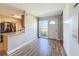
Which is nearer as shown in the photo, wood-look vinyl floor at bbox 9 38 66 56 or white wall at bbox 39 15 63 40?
wood-look vinyl floor at bbox 9 38 66 56

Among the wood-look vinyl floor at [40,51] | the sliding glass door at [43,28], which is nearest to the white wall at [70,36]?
the wood-look vinyl floor at [40,51]

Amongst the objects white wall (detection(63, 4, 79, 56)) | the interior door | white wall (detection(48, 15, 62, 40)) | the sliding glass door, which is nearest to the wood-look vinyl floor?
white wall (detection(63, 4, 79, 56))

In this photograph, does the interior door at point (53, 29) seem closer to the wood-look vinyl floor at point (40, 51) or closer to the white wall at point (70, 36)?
the wood-look vinyl floor at point (40, 51)

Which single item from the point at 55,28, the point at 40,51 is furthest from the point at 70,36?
the point at 55,28

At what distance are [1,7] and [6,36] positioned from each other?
1.23m

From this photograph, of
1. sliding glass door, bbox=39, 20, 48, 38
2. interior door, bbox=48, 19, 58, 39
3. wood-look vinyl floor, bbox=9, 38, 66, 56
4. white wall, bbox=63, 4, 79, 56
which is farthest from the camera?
sliding glass door, bbox=39, 20, 48, 38

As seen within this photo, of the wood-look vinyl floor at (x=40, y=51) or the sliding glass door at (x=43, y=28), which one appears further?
the sliding glass door at (x=43, y=28)

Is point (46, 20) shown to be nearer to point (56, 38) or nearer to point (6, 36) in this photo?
point (56, 38)

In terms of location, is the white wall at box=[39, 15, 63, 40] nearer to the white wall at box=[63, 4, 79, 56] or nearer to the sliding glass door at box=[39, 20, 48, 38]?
the sliding glass door at box=[39, 20, 48, 38]

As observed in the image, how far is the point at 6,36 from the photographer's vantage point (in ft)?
13.5

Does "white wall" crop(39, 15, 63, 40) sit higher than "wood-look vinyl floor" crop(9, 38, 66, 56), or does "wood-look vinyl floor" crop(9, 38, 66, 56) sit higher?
"white wall" crop(39, 15, 63, 40)

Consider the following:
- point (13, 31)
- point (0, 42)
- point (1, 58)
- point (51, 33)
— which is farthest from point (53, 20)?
point (1, 58)

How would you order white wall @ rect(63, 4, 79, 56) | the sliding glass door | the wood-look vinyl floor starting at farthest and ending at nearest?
1. the sliding glass door
2. the wood-look vinyl floor
3. white wall @ rect(63, 4, 79, 56)

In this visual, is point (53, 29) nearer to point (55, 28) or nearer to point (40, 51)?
point (55, 28)
